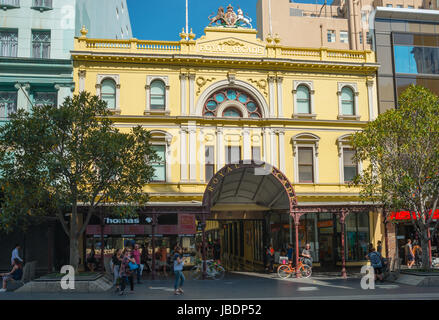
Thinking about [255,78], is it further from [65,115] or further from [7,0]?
[7,0]

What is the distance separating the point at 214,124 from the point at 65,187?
10.5m

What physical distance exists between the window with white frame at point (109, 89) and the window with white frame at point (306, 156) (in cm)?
1051

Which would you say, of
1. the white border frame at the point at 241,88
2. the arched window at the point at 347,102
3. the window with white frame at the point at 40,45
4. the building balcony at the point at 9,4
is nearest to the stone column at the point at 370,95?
the arched window at the point at 347,102

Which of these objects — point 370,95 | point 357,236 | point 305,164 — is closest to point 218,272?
point 305,164

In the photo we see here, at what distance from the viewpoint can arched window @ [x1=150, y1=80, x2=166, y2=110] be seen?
83.1 feet

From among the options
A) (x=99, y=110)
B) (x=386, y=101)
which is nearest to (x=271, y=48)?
(x=386, y=101)

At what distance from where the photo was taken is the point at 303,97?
26.6 metres

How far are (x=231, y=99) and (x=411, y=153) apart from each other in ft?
35.9

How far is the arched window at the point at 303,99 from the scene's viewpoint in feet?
87.0

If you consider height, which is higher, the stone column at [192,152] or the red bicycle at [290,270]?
the stone column at [192,152]

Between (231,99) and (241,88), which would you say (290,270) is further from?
(241,88)

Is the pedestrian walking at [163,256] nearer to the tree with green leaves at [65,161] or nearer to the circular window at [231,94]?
the tree with green leaves at [65,161]

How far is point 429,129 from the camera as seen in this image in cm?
1869

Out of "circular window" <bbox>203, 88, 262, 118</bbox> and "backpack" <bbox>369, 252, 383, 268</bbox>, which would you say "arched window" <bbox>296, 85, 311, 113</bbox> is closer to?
"circular window" <bbox>203, 88, 262, 118</bbox>
